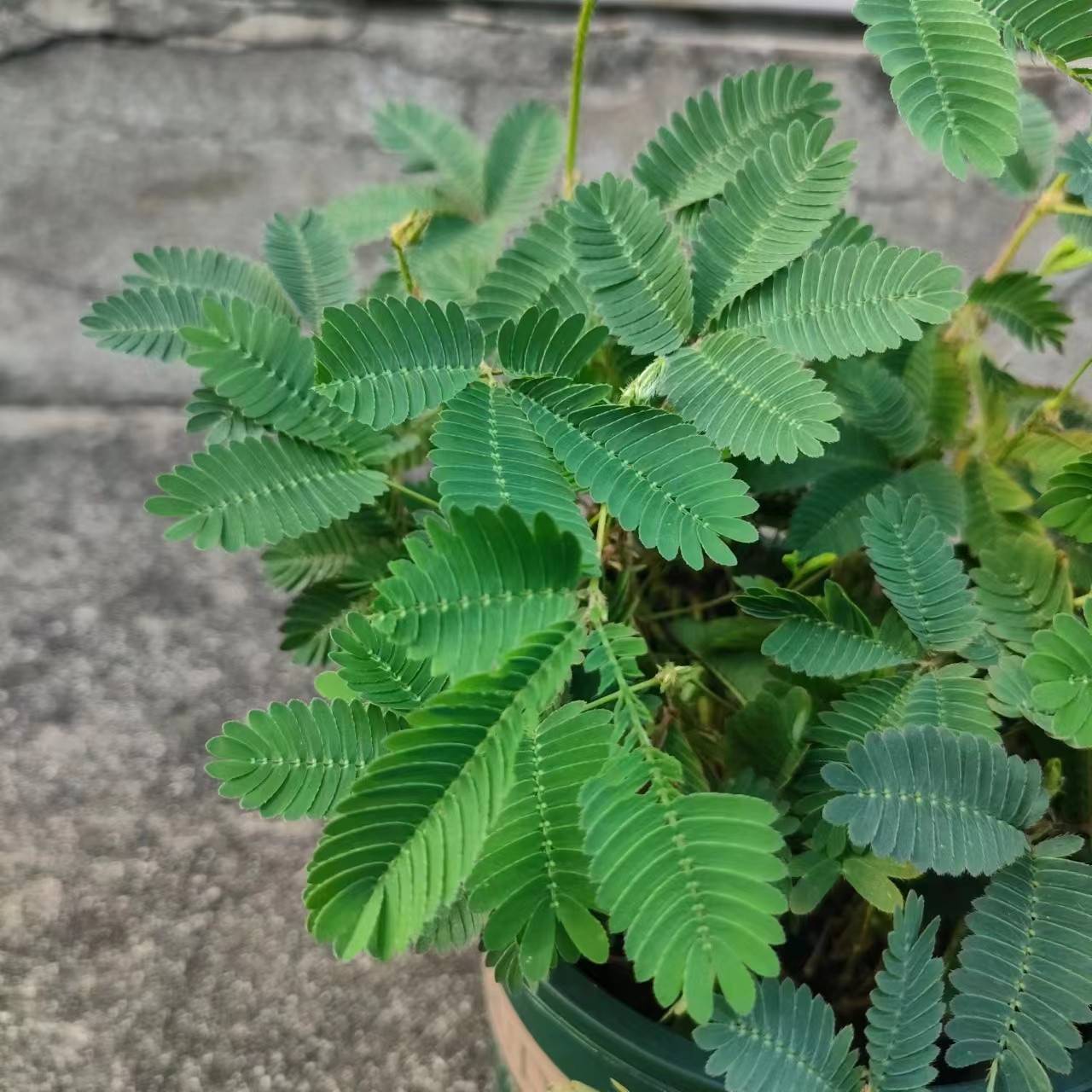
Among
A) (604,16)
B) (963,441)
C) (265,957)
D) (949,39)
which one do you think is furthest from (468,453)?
(604,16)

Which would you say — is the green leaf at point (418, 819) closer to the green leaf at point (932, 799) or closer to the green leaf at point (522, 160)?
the green leaf at point (932, 799)

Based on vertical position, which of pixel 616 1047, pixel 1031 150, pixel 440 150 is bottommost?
pixel 616 1047

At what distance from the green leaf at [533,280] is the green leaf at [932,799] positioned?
244mm

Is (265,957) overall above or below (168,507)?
below

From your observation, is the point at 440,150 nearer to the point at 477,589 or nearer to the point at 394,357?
the point at 394,357

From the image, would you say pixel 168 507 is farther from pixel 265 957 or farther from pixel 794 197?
pixel 265 957

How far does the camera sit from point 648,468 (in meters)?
0.38

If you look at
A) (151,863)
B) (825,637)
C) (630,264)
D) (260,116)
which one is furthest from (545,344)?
(260,116)

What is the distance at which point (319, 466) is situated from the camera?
47 cm

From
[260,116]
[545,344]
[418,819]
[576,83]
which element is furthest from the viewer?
[260,116]

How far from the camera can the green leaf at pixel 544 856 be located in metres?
0.35

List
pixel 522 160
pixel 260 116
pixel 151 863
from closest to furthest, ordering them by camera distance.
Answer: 1. pixel 522 160
2. pixel 151 863
3. pixel 260 116

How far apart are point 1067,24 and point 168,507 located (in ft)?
1.36

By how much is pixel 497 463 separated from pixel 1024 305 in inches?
14.5
